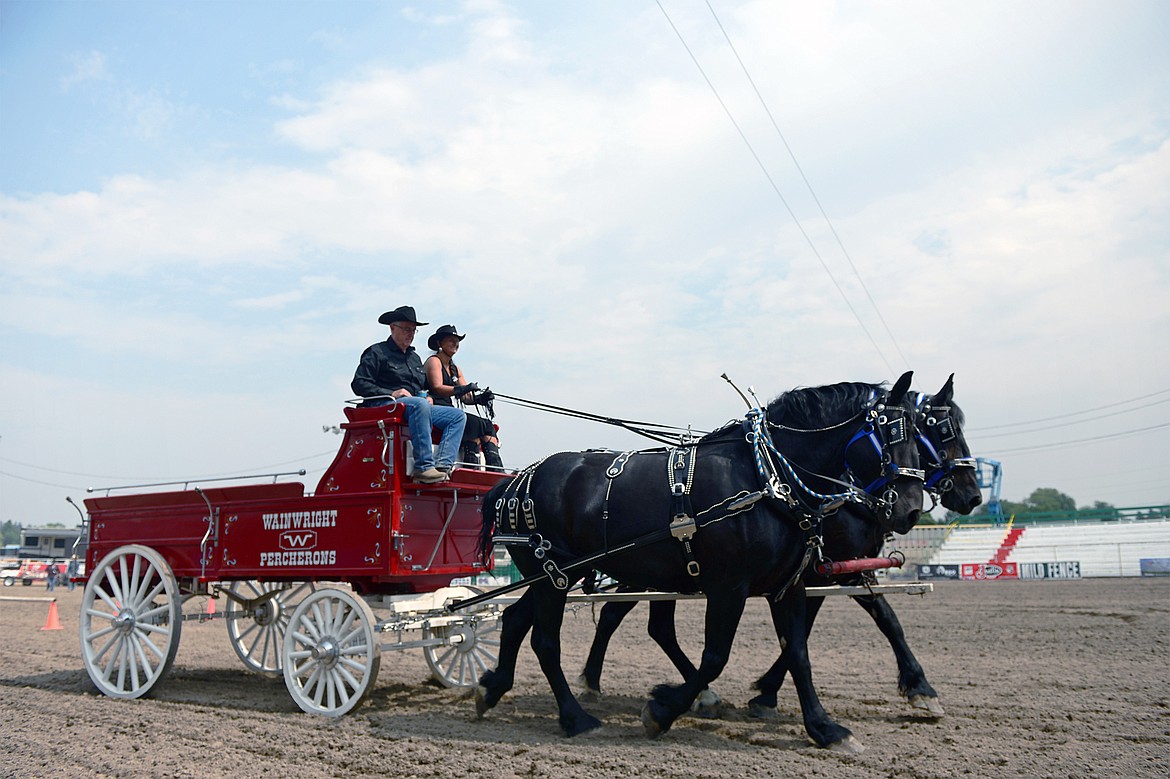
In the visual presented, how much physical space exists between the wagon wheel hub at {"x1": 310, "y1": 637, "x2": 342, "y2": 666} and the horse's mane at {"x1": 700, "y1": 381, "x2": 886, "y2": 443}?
10.8 ft

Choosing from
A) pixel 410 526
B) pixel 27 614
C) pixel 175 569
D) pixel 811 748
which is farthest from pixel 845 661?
pixel 27 614

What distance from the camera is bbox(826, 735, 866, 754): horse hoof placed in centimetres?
600

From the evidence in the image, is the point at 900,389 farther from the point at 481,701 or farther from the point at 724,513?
the point at 481,701

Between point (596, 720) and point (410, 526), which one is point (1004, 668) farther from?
point (410, 526)

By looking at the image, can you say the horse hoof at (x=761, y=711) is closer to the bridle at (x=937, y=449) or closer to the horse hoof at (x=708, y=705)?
the horse hoof at (x=708, y=705)

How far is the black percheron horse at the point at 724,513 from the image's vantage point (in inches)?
249

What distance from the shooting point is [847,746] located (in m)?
6.04

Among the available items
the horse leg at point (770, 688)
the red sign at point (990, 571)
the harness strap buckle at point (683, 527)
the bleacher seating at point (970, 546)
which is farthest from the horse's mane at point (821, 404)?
the bleacher seating at point (970, 546)

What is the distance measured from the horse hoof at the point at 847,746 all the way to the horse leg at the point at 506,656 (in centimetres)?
244

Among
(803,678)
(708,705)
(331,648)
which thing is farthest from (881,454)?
(331,648)

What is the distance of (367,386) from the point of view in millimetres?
8320

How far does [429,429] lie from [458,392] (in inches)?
30.8

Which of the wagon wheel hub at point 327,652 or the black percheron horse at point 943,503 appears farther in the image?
the wagon wheel hub at point 327,652

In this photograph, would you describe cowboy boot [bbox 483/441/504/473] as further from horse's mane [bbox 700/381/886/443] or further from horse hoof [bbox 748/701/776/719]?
horse hoof [bbox 748/701/776/719]
